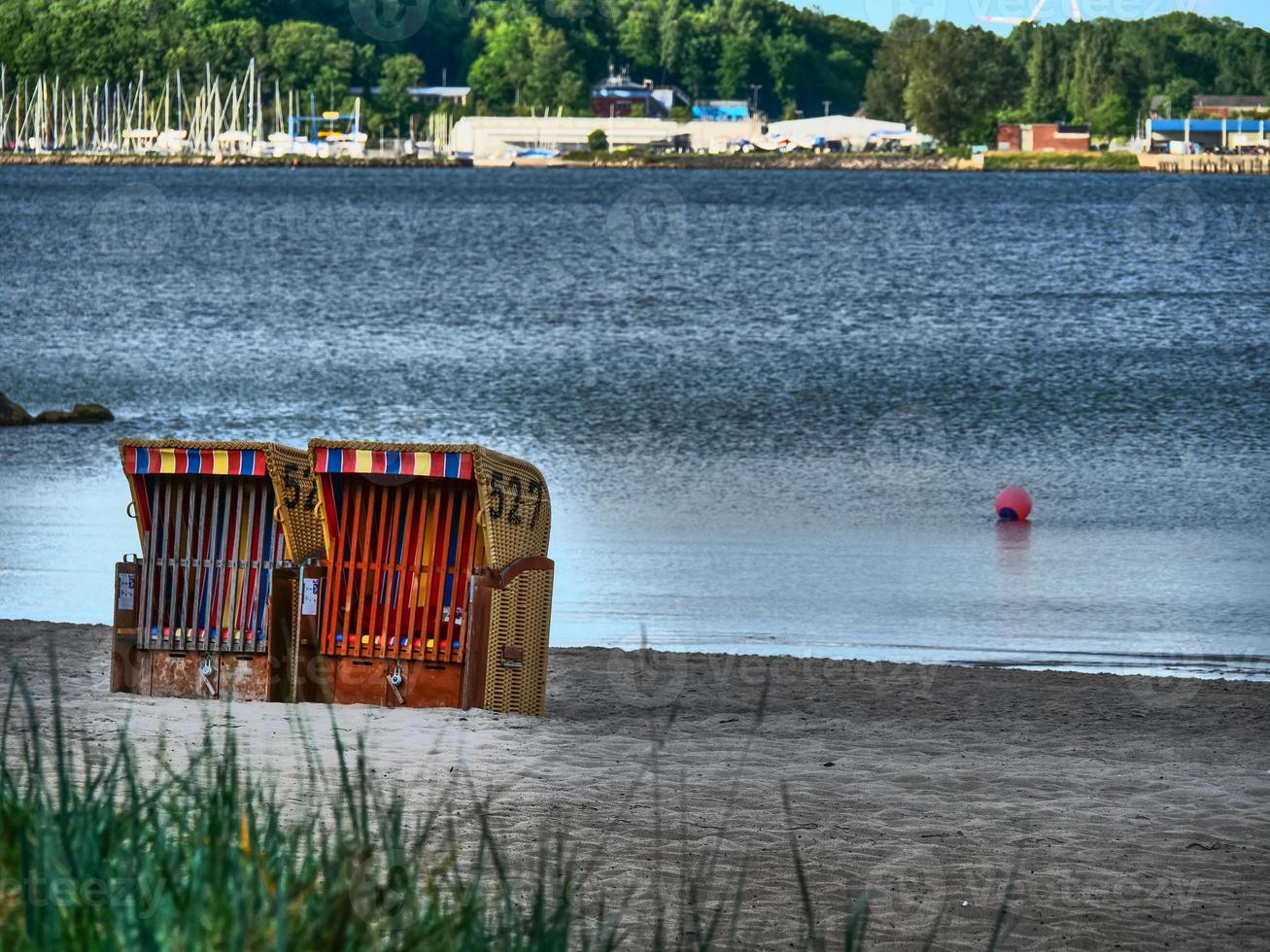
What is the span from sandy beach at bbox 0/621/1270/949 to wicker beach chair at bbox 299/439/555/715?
204 mm

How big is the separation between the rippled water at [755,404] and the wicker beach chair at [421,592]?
3.64 meters

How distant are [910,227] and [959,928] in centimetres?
10069

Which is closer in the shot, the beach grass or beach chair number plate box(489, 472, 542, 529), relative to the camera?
the beach grass

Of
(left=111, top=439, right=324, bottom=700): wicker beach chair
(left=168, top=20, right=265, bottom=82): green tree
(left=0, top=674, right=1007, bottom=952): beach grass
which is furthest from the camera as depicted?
(left=168, top=20, right=265, bottom=82): green tree

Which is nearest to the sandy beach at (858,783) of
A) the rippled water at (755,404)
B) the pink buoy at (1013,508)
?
the rippled water at (755,404)

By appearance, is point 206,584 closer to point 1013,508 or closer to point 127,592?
point 127,592

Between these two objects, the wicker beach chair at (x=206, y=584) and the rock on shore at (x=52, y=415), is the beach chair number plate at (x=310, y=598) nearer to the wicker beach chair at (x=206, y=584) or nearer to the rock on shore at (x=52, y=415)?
the wicker beach chair at (x=206, y=584)

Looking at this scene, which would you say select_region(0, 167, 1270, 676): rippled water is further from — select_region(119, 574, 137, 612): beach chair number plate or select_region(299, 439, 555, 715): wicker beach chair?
select_region(119, 574, 137, 612): beach chair number plate

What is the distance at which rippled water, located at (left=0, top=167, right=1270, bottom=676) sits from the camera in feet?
47.4

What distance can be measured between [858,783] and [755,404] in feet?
79.9

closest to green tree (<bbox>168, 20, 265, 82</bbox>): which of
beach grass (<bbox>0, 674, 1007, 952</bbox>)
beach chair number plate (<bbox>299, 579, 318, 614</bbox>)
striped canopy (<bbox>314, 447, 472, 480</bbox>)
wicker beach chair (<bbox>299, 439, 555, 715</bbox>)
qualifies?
wicker beach chair (<bbox>299, 439, 555, 715</bbox>)

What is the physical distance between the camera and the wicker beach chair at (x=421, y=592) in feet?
28.9

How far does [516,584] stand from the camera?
8.74 m

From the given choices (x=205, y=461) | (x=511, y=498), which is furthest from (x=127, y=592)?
(x=511, y=498)
